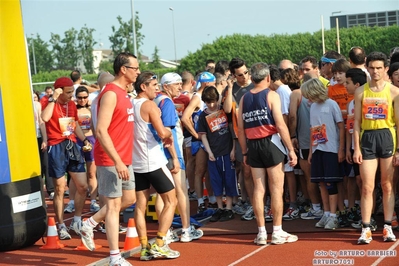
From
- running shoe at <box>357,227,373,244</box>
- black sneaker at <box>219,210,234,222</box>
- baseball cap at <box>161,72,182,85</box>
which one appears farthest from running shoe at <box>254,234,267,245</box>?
baseball cap at <box>161,72,182,85</box>

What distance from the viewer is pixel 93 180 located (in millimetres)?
11609

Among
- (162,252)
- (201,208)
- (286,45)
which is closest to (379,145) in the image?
(162,252)

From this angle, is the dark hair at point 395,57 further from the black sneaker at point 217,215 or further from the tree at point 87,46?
the tree at point 87,46

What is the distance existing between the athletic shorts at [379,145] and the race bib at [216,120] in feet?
9.44

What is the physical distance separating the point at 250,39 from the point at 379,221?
6617cm

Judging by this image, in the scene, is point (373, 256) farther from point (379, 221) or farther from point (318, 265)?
point (379, 221)

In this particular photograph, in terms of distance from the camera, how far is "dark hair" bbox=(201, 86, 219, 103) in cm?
1075

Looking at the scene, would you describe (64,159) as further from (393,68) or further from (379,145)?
(393,68)

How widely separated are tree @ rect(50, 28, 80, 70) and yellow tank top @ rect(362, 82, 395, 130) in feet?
304

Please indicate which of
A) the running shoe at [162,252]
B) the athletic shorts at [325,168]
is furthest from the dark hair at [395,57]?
the running shoe at [162,252]

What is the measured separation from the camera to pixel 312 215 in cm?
1030

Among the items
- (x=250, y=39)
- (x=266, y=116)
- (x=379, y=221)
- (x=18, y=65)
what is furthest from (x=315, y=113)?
(x=250, y=39)

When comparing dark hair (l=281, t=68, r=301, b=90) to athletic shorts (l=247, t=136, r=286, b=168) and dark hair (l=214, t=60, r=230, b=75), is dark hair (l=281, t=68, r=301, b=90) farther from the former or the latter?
dark hair (l=214, t=60, r=230, b=75)

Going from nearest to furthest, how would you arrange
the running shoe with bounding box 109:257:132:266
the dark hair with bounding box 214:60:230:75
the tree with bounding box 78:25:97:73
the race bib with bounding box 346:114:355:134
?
the running shoe with bounding box 109:257:132:266 < the race bib with bounding box 346:114:355:134 < the dark hair with bounding box 214:60:230:75 < the tree with bounding box 78:25:97:73
